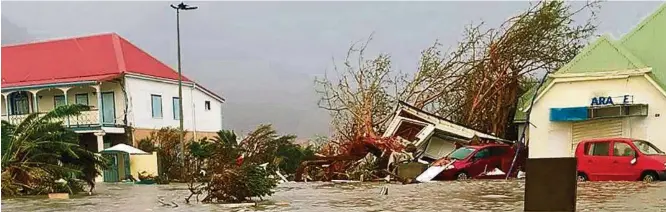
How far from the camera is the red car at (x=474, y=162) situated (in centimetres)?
1781

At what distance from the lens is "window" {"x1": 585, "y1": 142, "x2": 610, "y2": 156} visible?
1497 cm

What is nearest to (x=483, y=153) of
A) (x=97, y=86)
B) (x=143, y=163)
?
(x=143, y=163)

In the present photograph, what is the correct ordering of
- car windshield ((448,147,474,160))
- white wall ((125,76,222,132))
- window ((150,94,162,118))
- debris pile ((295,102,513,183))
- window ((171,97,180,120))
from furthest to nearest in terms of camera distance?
window ((171,97,180,120)) < window ((150,94,162,118)) < white wall ((125,76,222,132)) < debris pile ((295,102,513,183)) < car windshield ((448,147,474,160))

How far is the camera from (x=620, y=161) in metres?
14.6

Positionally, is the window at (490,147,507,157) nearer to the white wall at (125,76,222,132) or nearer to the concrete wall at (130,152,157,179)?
the concrete wall at (130,152,157,179)

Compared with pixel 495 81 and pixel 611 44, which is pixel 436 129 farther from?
pixel 611 44

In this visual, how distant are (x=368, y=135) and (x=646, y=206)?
45.4ft

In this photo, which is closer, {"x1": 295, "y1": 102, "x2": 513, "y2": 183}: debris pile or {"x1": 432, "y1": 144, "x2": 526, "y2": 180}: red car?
{"x1": 432, "y1": 144, "x2": 526, "y2": 180}: red car

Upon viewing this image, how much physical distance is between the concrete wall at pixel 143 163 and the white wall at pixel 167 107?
135 inches

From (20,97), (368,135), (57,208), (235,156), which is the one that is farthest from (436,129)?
(20,97)

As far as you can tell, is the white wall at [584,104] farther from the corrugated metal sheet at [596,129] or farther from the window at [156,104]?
the window at [156,104]

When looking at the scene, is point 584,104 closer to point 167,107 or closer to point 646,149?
point 646,149

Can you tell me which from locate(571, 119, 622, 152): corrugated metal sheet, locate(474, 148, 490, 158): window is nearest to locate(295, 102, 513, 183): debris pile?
locate(474, 148, 490, 158): window

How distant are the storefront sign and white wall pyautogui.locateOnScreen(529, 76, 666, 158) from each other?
130 mm
